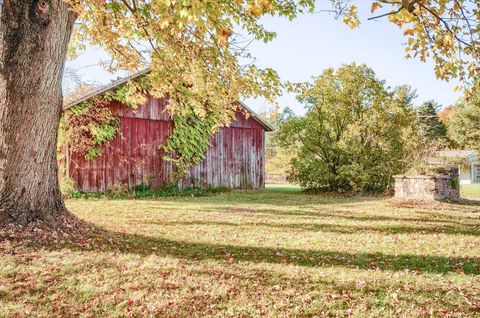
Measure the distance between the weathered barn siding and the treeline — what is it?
9.03 feet

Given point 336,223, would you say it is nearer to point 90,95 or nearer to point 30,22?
point 30,22

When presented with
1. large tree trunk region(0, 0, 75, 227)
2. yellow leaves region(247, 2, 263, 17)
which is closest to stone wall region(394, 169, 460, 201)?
yellow leaves region(247, 2, 263, 17)

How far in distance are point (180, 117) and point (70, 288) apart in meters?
14.8

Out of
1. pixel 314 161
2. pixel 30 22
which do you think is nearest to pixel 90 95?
pixel 30 22

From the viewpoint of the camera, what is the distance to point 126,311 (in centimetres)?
375

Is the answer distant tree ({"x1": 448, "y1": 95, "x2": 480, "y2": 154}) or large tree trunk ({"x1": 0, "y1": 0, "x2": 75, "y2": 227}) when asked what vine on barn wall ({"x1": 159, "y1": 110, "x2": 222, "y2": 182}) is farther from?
distant tree ({"x1": 448, "y1": 95, "x2": 480, "y2": 154})

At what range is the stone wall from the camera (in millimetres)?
14273

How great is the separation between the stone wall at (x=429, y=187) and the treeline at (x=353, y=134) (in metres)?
2.48

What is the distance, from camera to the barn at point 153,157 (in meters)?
16.0

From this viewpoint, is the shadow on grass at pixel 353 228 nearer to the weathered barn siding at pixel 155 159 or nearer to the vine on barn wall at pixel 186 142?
the weathered barn siding at pixel 155 159

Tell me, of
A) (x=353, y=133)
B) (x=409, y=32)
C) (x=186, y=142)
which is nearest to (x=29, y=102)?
(x=409, y=32)

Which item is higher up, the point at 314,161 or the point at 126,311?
the point at 314,161

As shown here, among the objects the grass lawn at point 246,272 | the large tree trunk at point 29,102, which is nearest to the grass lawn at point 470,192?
the grass lawn at point 246,272

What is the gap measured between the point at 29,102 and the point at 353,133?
49.0 feet
